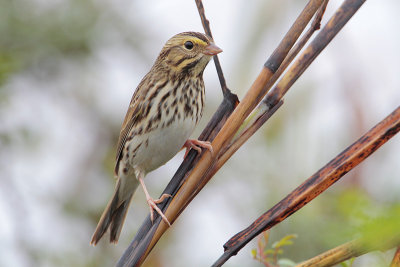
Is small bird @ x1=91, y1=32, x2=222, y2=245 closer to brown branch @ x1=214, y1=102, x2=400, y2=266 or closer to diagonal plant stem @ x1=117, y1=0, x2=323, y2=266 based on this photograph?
diagonal plant stem @ x1=117, y1=0, x2=323, y2=266

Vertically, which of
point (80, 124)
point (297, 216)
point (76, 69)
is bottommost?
point (80, 124)

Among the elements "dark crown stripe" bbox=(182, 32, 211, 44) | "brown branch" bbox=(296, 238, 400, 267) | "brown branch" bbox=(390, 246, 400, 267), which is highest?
→ "brown branch" bbox=(390, 246, 400, 267)

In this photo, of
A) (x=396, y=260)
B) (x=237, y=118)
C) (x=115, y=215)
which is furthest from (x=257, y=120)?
(x=115, y=215)

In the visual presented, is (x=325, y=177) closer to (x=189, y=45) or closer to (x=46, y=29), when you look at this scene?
(x=189, y=45)

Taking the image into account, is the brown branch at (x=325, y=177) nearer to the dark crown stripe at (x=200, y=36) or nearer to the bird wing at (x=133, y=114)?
the dark crown stripe at (x=200, y=36)

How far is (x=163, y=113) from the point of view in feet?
11.0

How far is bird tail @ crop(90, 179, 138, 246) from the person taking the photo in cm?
338

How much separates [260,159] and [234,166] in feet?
0.64

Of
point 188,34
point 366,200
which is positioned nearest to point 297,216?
point 188,34

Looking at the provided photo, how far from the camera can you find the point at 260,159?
448 cm

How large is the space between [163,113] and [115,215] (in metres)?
0.68

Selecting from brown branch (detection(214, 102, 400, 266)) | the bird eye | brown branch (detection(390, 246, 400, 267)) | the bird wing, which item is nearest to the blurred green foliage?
the bird wing

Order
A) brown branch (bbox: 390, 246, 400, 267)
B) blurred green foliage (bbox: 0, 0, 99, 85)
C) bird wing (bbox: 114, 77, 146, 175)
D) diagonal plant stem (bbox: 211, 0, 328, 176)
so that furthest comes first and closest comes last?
blurred green foliage (bbox: 0, 0, 99, 85) < bird wing (bbox: 114, 77, 146, 175) < diagonal plant stem (bbox: 211, 0, 328, 176) < brown branch (bbox: 390, 246, 400, 267)

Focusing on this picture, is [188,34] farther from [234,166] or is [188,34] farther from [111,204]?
[234,166]
